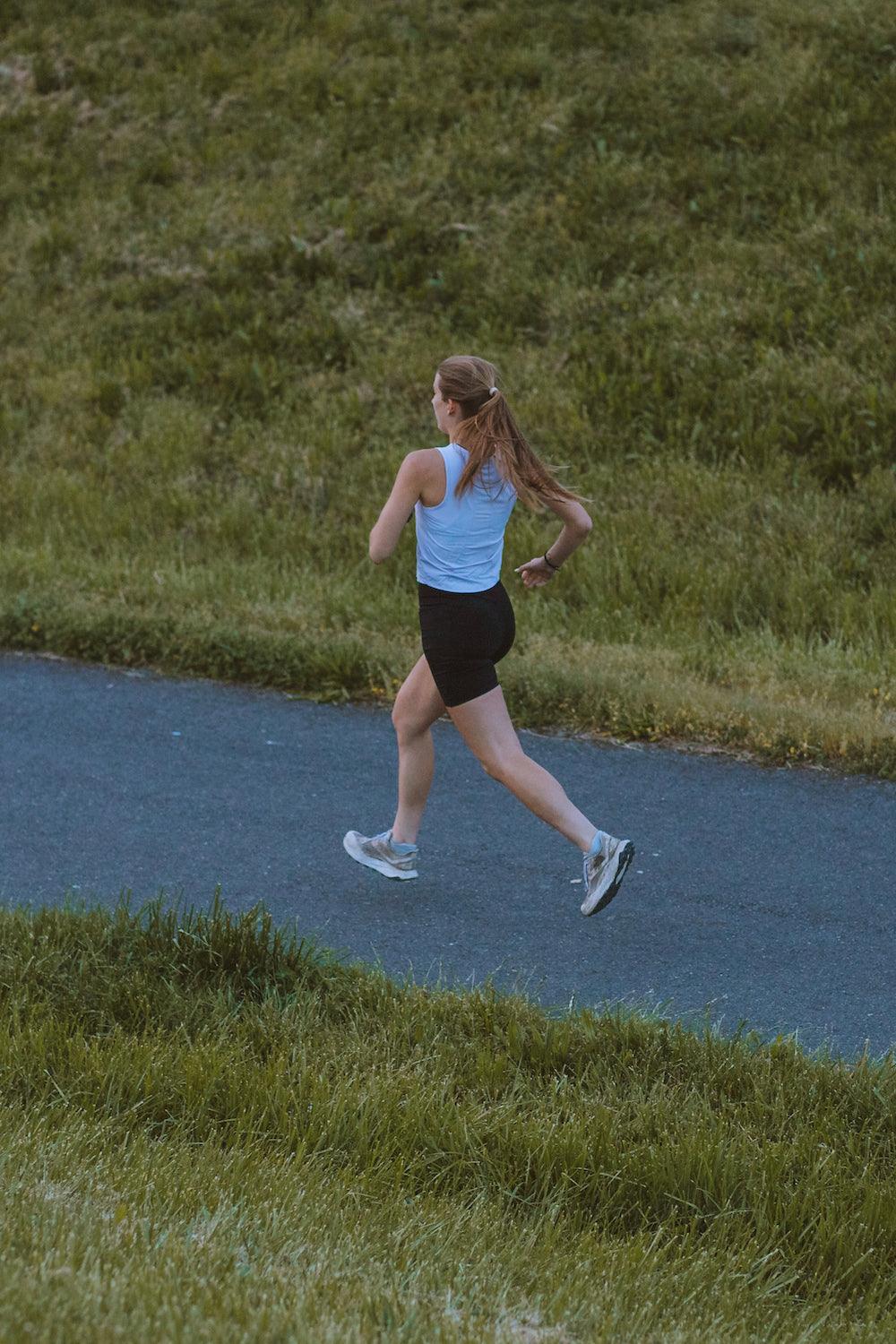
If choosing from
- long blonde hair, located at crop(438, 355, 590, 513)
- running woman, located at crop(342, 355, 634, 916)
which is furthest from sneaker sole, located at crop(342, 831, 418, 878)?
long blonde hair, located at crop(438, 355, 590, 513)

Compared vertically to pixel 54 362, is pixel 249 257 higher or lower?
higher

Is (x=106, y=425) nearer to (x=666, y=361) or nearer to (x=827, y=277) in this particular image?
(x=666, y=361)

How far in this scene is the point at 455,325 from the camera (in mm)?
12914

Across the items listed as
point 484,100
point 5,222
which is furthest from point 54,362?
point 484,100

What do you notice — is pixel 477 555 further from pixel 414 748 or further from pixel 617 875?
pixel 617 875

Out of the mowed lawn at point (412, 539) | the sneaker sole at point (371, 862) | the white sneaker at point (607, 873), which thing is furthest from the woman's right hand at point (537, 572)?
the sneaker sole at point (371, 862)

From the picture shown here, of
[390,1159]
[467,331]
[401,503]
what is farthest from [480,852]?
[467,331]

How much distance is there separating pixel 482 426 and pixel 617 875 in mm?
1616

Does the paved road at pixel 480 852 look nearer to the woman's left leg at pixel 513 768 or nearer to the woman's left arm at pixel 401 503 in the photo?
the woman's left leg at pixel 513 768

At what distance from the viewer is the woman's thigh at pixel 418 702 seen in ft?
18.1

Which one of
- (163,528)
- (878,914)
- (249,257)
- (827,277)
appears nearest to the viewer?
(878,914)

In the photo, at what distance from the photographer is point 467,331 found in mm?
12805

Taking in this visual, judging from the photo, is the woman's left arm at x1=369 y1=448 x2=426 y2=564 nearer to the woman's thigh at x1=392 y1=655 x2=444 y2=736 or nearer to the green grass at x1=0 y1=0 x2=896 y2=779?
the woman's thigh at x1=392 y1=655 x2=444 y2=736

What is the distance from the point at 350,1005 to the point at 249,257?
10.7 metres
